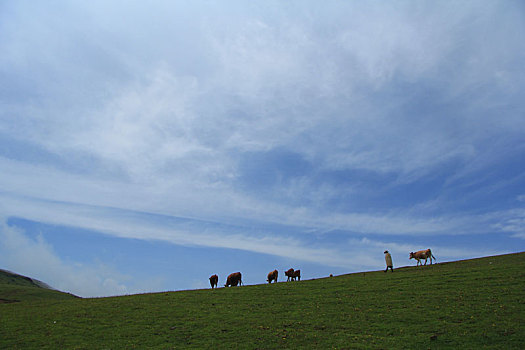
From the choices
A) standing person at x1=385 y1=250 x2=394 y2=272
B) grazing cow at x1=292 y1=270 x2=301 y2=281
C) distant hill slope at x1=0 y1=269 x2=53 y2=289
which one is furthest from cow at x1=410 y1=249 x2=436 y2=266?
distant hill slope at x1=0 y1=269 x2=53 y2=289

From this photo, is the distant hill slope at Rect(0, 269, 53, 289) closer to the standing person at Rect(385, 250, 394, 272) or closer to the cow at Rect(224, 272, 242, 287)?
the cow at Rect(224, 272, 242, 287)

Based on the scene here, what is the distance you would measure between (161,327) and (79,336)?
441cm

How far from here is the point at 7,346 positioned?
18766mm

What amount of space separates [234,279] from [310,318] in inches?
903

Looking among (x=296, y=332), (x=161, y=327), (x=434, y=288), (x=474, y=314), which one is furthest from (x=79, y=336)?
(x=434, y=288)

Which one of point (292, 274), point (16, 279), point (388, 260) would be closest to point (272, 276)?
point (292, 274)

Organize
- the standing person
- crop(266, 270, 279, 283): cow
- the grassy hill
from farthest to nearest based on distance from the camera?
crop(266, 270, 279, 283): cow, the standing person, the grassy hill

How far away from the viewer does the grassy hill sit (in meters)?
16.4

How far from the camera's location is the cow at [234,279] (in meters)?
42.3

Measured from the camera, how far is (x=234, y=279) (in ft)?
139

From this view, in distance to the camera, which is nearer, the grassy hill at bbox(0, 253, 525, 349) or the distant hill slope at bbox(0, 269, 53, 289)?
the grassy hill at bbox(0, 253, 525, 349)

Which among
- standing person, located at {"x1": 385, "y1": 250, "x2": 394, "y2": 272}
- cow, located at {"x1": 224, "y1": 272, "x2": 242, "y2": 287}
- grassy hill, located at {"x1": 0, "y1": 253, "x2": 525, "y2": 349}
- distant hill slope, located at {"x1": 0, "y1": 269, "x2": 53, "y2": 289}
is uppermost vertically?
distant hill slope, located at {"x1": 0, "y1": 269, "x2": 53, "y2": 289}

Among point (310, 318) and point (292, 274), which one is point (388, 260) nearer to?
point (292, 274)

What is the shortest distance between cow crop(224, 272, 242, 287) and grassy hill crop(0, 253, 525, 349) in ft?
38.3
